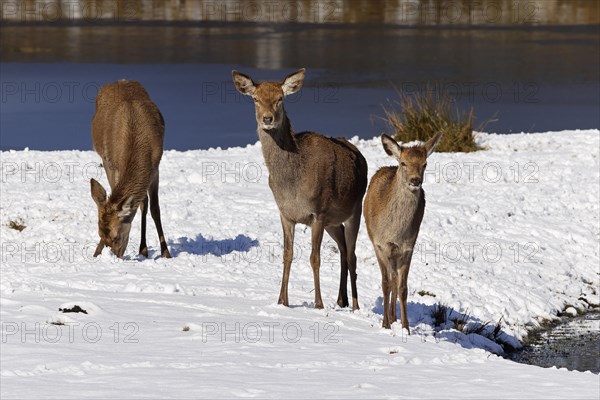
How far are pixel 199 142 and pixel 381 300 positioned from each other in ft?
38.9


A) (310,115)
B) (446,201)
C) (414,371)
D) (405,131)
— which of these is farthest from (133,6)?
(414,371)

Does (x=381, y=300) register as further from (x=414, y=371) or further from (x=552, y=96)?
(x=552, y=96)

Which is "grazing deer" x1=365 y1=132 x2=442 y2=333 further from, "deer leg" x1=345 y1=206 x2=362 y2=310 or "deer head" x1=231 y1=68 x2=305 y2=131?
"deer head" x1=231 y1=68 x2=305 y2=131

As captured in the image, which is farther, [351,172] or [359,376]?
[351,172]

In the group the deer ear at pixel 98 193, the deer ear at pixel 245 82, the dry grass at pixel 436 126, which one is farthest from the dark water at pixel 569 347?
the dry grass at pixel 436 126

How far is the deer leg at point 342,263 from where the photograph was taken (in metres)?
12.3

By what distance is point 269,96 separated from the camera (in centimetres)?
1137

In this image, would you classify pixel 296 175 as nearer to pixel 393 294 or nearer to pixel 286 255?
pixel 286 255

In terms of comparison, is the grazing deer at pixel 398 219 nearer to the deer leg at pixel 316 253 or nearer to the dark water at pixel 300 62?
the deer leg at pixel 316 253

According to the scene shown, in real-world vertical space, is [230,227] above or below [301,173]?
below

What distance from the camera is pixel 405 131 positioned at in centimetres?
2202

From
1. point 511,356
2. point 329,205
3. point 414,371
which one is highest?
point 329,205

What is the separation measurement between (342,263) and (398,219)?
165 centimetres

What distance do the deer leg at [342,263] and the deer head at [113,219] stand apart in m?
2.43
